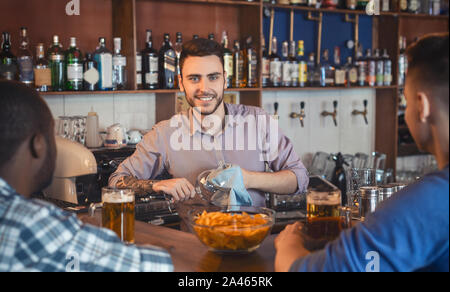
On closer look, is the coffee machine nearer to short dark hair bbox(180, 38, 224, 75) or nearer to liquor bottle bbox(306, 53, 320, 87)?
short dark hair bbox(180, 38, 224, 75)

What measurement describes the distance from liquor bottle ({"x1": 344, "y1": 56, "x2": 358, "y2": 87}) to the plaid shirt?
10.7 ft

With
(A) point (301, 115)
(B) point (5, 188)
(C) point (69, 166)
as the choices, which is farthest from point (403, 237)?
(A) point (301, 115)

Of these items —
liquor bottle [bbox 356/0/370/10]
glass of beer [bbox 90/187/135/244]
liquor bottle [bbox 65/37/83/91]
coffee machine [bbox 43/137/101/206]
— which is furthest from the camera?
liquor bottle [bbox 356/0/370/10]

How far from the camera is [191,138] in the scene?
2441mm

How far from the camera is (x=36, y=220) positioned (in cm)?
110

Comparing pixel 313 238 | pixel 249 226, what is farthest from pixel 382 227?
pixel 249 226

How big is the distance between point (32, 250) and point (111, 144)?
2070 mm

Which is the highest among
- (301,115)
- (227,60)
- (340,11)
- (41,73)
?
(340,11)

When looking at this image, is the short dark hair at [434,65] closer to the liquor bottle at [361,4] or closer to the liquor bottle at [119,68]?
the liquor bottle at [119,68]

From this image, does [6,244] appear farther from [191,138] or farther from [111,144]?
[111,144]

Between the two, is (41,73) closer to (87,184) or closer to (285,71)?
(87,184)

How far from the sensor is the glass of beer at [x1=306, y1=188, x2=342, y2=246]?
136 cm

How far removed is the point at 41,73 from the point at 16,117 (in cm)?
189

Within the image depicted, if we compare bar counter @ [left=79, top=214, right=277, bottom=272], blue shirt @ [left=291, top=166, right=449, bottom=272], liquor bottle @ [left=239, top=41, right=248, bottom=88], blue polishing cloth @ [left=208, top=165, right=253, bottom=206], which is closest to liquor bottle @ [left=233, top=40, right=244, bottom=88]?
liquor bottle @ [left=239, top=41, right=248, bottom=88]
